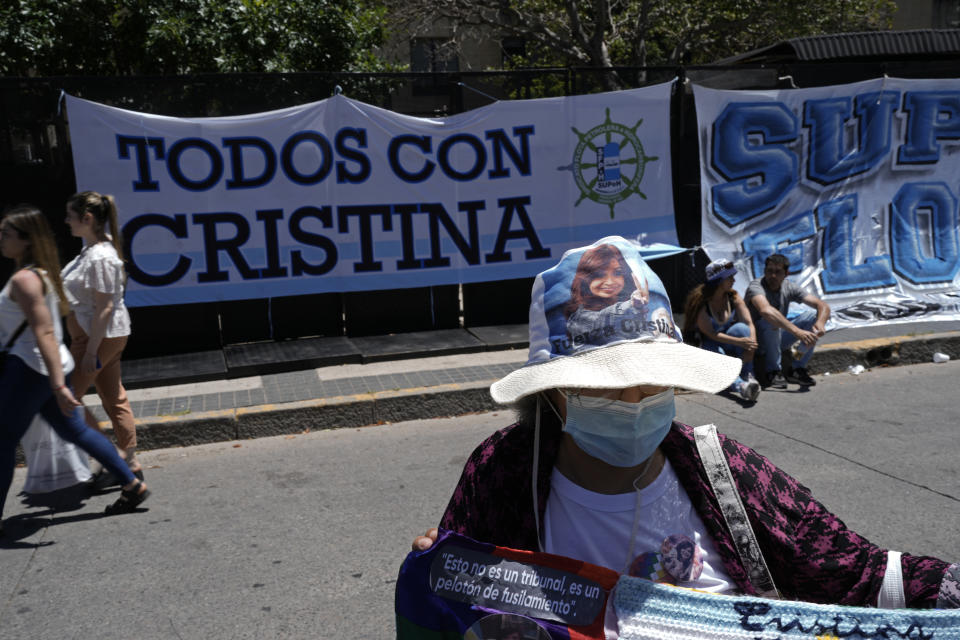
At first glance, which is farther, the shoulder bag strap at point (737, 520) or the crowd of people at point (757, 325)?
the crowd of people at point (757, 325)

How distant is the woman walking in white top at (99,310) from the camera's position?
207 inches

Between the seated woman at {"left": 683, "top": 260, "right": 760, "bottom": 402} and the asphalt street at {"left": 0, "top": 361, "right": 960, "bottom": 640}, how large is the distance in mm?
433

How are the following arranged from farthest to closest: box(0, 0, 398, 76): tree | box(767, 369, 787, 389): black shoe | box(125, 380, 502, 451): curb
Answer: box(0, 0, 398, 76): tree
box(767, 369, 787, 389): black shoe
box(125, 380, 502, 451): curb

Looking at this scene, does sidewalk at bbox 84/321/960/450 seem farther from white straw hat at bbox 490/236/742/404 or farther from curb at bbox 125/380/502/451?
white straw hat at bbox 490/236/742/404

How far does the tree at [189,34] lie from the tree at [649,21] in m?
6.85

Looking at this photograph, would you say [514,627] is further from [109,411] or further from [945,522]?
[109,411]

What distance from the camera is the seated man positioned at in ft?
24.8

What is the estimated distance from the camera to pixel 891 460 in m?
5.62

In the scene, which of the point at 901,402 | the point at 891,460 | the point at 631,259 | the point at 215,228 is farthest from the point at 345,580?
the point at 901,402

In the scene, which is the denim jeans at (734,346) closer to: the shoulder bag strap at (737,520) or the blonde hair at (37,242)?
the blonde hair at (37,242)

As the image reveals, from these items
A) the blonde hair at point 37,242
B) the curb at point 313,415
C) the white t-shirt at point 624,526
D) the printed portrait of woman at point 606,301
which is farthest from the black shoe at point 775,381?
the printed portrait of woman at point 606,301

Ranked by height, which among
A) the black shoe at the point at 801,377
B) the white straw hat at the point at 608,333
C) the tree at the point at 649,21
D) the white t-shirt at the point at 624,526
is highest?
the tree at the point at 649,21

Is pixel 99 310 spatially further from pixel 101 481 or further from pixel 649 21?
pixel 649 21

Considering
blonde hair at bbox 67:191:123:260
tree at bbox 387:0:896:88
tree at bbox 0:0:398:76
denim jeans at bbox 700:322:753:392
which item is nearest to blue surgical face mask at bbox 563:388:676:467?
blonde hair at bbox 67:191:123:260
